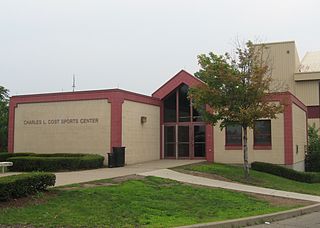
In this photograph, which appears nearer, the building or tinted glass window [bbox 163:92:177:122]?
the building

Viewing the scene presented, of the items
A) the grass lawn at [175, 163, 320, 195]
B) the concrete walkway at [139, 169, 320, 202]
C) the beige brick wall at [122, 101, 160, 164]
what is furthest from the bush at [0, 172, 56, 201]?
the beige brick wall at [122, 101, 160, 164]

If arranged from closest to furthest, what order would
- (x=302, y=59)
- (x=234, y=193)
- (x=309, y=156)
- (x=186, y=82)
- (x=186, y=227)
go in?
(x=186, y=227) < (x=234, y=193) < (x=186, y=82) < (x=309, y=156) < (x=302, y=59)

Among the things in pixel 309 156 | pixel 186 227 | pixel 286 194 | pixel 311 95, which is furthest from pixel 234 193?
pixel 311 95

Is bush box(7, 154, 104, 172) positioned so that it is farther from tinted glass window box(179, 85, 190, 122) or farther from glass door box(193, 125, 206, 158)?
tinted glass window box(179, 85, 190, 122)

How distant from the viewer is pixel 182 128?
104 feet

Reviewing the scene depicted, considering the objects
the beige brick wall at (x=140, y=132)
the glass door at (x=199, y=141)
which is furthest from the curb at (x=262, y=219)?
the glass door at (x=199, y=141)

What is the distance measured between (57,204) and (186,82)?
66.9 ft

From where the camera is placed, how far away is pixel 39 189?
42.7ft

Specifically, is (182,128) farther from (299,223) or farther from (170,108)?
(299,223)

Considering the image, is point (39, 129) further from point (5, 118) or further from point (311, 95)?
point (311, 95)

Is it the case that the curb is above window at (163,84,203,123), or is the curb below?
below

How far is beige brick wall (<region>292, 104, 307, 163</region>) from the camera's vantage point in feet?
96.1

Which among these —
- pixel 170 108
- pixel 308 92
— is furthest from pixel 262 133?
pixel 308 92

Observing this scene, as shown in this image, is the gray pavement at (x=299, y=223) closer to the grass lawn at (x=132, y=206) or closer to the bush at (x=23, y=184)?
the grass lawn at (x=132, y=206)
